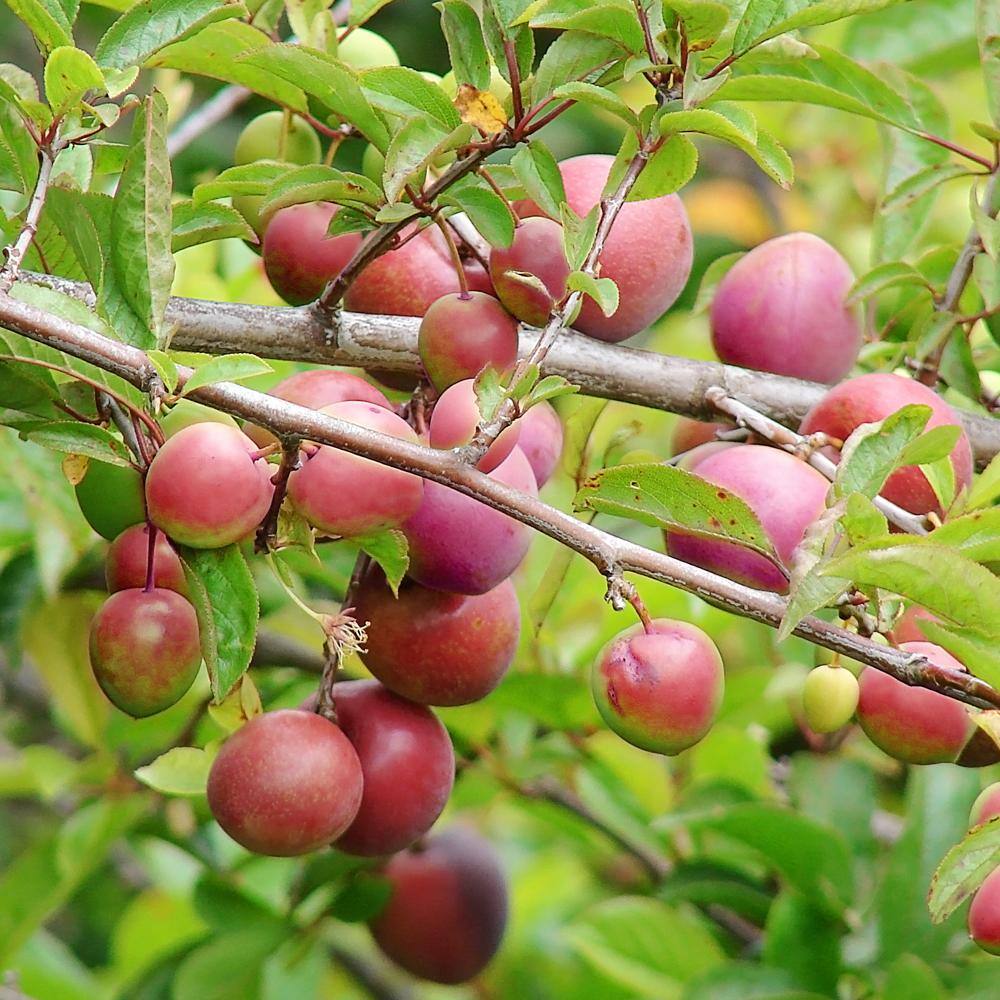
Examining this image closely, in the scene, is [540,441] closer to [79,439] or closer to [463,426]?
[463,426]

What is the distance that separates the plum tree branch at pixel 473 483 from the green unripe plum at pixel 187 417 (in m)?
0.10

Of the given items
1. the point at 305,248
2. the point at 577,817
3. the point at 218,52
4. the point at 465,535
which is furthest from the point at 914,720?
the point at 577,817

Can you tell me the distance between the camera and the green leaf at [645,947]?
142cm

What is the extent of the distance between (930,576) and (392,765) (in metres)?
0.42

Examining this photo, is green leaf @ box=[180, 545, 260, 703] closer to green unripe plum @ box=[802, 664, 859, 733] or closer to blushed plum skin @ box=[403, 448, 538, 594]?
blushed plum skin @ box=[403, 448, 538, 594]

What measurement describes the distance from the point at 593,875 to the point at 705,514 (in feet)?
4.61

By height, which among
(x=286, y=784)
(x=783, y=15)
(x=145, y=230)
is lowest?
(x=286, y=784)

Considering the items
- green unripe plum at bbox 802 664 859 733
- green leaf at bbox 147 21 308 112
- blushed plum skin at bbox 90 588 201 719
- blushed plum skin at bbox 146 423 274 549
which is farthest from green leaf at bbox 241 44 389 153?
green unripe plum at bbox 802 664 859 733

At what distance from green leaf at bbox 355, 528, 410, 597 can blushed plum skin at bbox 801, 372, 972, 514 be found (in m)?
0.34

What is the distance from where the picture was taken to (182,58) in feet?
3.26

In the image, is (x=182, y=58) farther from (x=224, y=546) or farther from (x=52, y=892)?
(x=52, y=892)

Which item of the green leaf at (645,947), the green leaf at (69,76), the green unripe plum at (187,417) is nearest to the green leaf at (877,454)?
the green unripe plum at (187,417)

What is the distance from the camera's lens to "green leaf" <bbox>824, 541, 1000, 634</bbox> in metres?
0.73

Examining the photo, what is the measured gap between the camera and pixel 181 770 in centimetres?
104
